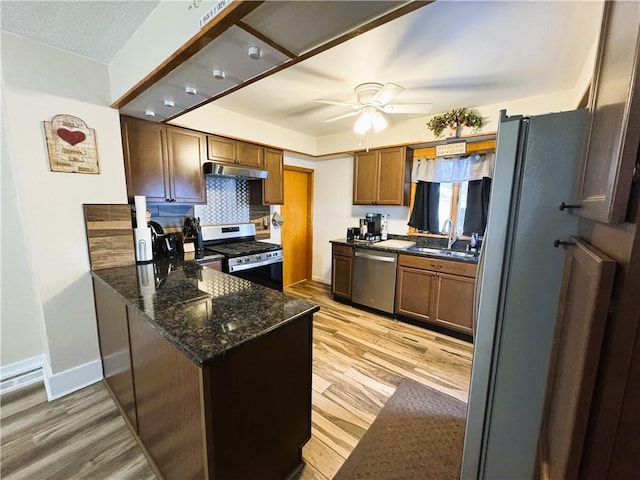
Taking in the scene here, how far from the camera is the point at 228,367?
1.01 meters

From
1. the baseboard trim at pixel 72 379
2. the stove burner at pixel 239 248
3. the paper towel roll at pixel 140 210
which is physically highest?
the paper towel roll at pixel 140 210

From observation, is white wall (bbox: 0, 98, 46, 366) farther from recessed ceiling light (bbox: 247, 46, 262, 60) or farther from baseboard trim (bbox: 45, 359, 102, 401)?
Result: recessed ceiling light (bbox: 247, 46, 262, 60)

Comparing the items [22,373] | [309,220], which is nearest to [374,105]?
[309,220]

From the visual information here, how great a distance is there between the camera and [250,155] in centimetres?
330

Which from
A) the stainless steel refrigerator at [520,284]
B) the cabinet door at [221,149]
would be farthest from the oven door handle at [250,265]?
the stainless steel refrigerator at [520,284]

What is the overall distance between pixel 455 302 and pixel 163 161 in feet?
11.0

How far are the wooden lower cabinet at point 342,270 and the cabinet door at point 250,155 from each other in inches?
62.5

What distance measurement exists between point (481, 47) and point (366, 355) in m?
2.68

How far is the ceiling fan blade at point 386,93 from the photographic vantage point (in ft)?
6.47

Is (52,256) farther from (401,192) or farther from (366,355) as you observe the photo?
(401,192)

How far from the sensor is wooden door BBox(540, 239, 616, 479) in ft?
1.88

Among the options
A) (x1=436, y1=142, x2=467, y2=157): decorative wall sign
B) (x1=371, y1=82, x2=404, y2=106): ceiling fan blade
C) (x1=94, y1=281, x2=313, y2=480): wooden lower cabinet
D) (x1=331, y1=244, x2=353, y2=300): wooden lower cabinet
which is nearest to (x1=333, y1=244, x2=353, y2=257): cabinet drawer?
(x1=331, y1=244, x2=353, y2=300): wooden lower cabinet

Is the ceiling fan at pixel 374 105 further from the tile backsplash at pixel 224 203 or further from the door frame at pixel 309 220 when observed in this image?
the door frame at pixel 309 220

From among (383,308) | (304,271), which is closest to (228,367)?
(383,308)
